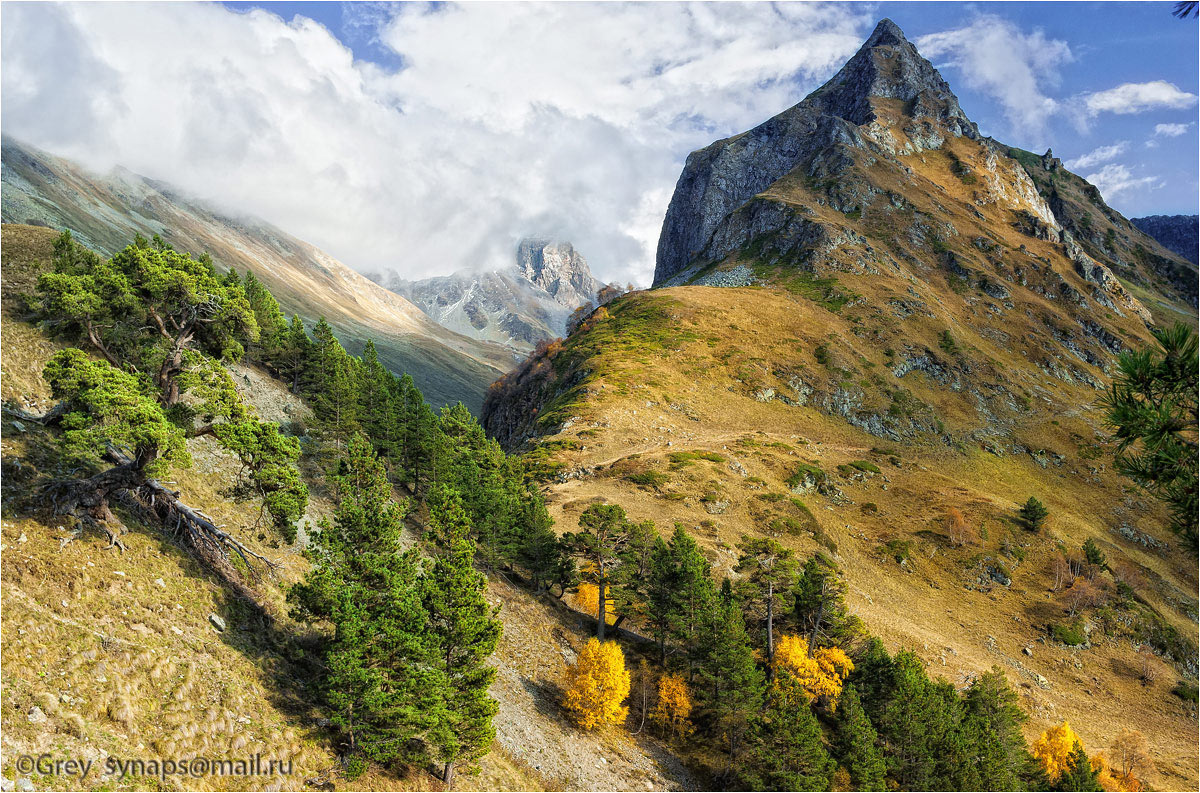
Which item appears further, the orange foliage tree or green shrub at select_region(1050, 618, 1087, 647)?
green shrub at select_region(1050, 618, 1087, 647)

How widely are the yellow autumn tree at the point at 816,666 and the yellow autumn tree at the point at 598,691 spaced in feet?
45.5

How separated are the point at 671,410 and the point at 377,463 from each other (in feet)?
221

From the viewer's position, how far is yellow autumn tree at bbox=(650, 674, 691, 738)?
142 feet

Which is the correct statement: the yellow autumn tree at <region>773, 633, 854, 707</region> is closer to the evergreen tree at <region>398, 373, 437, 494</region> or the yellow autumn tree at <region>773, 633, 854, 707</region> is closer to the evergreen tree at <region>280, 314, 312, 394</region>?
the evergreen tree at <region>398, 373, 437, 494</region>

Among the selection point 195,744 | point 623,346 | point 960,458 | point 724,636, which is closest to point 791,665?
point 724,636

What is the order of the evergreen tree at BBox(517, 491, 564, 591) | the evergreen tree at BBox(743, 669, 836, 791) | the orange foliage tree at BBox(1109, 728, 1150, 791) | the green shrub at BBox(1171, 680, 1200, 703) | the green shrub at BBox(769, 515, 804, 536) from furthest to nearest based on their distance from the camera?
the green shrub at BBox(769, 515, 804, 536) → the green shrub at BBox(1171, 680, 1200, 703) → the evergreen tree at BBox(517, 491, 564, 591) → the orange foliage tree at BBox(1109, 728, 1150, 791) → the evergreen tree at BBox(743, 669, 836, 791)

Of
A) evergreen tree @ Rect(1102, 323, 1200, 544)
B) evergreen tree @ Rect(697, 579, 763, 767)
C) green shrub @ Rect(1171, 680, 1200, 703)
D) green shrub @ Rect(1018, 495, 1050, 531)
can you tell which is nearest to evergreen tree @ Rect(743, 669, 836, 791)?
evergreen tree @ Rect(697, 579, 763, 767)

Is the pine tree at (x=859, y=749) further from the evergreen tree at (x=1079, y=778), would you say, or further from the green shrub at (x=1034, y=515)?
the green shrub at (x=1034, y=515)

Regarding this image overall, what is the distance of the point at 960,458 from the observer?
10375cm

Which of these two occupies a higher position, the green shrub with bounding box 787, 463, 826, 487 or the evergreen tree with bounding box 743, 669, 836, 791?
the green shrub with bounding box 787, 463, 826, 487

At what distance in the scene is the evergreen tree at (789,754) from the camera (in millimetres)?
36000

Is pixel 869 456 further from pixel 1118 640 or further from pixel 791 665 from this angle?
pixel 791 665

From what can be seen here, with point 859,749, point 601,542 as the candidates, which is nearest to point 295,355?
point 601,542

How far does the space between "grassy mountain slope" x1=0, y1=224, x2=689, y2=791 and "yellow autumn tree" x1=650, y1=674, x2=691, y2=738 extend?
311 inches
